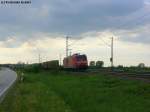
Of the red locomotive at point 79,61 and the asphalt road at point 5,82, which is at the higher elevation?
the red locomotive at point 79,61

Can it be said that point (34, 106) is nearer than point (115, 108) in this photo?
No

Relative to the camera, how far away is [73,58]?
7825 centimetres

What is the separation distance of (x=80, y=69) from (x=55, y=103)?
56.1 metres

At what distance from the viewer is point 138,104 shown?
20688 mm

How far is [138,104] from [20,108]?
16.8 ft

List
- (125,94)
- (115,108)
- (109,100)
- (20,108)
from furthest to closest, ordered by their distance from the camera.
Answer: (125,94) → (109,100) → (20,108) → (115,108)

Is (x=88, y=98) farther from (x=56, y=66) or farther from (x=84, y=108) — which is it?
(x=56, y=66)

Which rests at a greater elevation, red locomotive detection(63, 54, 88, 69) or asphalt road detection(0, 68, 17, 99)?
red locomotive detection(63, 54, 88, 69)

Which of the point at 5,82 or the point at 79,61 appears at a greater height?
the point at 79,61

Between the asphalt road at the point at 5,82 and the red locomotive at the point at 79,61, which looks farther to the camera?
the red locomotive at the point at 79,61

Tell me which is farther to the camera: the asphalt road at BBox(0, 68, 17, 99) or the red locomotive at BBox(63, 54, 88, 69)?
the red locomotive at BBox(63, 54, 88, 69)

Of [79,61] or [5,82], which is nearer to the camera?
[5,82]

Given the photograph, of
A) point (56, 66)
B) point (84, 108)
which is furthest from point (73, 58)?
point (84, 108)

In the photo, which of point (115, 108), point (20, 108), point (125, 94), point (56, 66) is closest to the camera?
point (115, 108)
